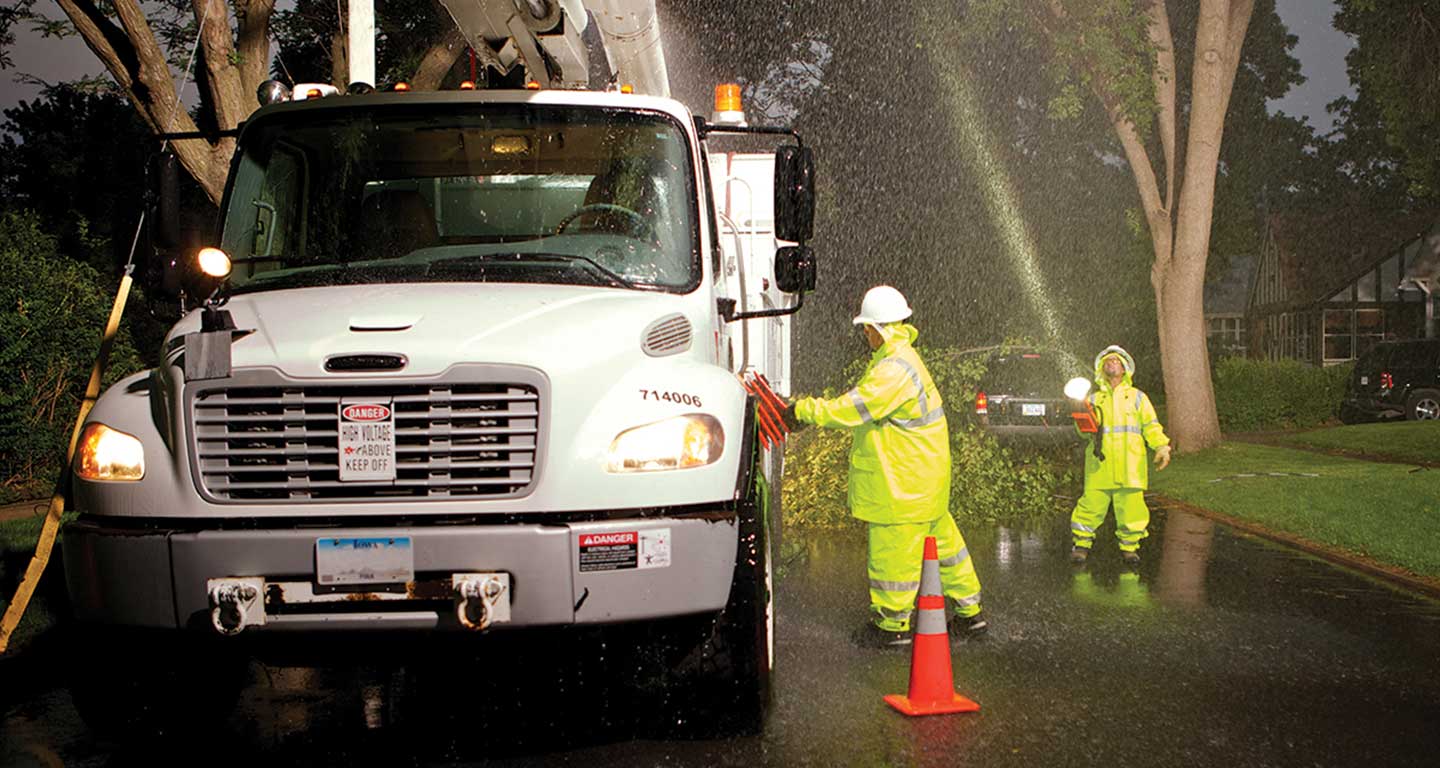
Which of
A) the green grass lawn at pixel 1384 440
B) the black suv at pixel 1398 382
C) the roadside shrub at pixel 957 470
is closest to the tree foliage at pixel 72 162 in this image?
the roadside shrub at pixel 957 470

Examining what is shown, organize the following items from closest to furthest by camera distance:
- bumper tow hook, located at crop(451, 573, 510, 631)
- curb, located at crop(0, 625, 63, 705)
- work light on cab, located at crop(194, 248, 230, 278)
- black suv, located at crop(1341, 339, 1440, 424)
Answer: bumper tow hook, located at crop(451, 573, 510, 631) → work light on cab, located at crop(194, 248, 230, 278) → curb, located at crop(0, 625, 63, 705) → black suv, located at crop(1341, 339, 1440, 424)

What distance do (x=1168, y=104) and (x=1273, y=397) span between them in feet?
37.9

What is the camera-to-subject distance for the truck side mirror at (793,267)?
6.36 meters

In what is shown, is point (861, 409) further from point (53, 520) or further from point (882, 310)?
point (53, 520)

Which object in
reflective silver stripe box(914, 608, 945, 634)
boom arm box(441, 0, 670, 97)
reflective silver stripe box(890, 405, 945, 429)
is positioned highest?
boom arm box(441, 0, 670, 97)

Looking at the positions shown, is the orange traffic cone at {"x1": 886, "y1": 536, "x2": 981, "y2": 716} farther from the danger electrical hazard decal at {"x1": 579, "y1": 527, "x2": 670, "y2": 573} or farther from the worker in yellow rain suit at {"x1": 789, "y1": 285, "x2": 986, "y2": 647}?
the danger electrical hazard decal at {"x1": 579, "y1": 527, "x2": 670, "y2": 573}

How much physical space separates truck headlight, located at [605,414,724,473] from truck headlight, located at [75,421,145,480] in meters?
1.59

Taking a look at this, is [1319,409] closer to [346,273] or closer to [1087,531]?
[1087,531]

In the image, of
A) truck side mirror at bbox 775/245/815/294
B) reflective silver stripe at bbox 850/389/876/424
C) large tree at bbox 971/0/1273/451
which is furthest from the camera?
large tree at bbox 971/0/1273/451

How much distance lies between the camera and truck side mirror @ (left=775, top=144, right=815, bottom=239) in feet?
20.3

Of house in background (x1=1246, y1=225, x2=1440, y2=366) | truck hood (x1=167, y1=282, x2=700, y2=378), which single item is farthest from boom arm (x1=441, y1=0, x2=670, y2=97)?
house in background (x1=1246, y1=225, x2=1440, y2=366)

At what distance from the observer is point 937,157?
30.1 m

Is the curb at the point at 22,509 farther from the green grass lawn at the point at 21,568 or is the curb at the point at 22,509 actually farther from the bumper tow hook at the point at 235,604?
the bumper tow hook at the point at 235,604

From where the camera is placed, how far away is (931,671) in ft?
19.8
